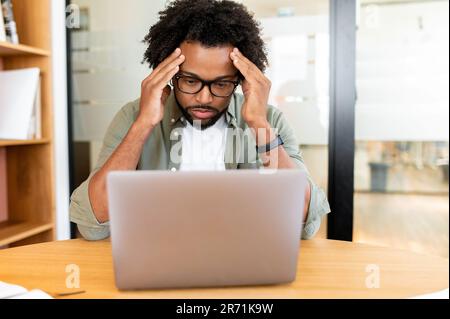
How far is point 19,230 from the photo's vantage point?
1.96 metres

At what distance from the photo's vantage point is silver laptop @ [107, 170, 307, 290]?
2.12 ft

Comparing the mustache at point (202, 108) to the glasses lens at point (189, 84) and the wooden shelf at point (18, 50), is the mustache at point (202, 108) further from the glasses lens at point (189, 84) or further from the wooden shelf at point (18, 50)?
the wooden shelf at point (18, 50)

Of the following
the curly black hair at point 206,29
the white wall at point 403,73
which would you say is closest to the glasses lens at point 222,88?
the curly black hair at point 206,29

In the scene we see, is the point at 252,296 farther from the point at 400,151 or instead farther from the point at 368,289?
the point at 400,151

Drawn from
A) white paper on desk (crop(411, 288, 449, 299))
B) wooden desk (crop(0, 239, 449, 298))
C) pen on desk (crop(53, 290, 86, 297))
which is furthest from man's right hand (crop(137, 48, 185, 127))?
white paper on desk (crop(411, 288, 449, 299))

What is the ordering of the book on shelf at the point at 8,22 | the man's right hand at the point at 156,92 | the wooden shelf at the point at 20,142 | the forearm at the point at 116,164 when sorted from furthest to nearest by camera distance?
the book on shelf at the point at 8,22 → the wooden shelf at the point at 20,142 → the man's right hand at the point at 156,92 → the forearm at the point at 116,164

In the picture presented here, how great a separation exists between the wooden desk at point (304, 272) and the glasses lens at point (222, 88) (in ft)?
1.64

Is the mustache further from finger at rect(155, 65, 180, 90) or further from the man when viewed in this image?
finger at rect(155, 65, 180, 90)

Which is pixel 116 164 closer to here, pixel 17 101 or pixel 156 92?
pixel 156 92

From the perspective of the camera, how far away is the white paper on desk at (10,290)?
27.9 inches

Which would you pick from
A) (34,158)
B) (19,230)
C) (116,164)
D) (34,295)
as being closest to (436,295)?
(34,295)

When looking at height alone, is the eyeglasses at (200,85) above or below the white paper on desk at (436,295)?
above

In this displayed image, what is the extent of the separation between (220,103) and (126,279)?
748 mm

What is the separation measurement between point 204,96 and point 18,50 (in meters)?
1.04
